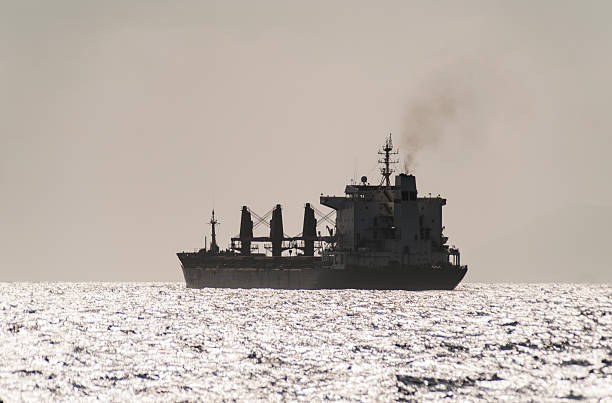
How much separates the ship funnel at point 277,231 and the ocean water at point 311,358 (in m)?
78.0

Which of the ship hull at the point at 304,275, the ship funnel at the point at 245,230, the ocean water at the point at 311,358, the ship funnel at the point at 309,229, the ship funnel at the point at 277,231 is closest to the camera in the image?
the ocean water at the point at 311,358

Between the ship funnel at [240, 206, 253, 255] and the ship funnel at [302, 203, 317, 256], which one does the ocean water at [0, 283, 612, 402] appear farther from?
the ship funnel at [240, 206, 253, 255]

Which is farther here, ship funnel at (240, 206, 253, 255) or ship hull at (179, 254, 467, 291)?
ship funnel at (240, 206, 253, 255)

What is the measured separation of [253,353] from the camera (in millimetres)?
37906

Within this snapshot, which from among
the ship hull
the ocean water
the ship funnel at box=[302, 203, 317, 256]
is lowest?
the ocean water

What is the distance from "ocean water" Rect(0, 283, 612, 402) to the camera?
28.4 m

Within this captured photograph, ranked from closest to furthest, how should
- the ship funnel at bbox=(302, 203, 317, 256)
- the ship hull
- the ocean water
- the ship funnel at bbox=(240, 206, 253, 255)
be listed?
the ocean water < the ship hull < the ship funnel at bbox=(302, 203, 317, 256) < the ship funnel at bbox=(240, 206, 253, 255)

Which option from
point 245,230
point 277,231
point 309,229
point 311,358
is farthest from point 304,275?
point 311,358

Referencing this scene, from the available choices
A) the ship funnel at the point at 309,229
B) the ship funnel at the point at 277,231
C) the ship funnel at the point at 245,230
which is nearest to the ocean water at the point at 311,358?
the ship funnel at the point at 309,229

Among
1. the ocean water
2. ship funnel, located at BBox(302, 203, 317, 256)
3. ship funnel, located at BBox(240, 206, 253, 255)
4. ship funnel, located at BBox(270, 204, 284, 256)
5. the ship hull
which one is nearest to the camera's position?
the ocean water

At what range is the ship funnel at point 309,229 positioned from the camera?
134 metres

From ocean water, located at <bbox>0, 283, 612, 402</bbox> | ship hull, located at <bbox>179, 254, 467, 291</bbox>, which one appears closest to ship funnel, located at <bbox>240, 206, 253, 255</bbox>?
ship hull, located at <bbox>179, 254, 467, 291</bbox>

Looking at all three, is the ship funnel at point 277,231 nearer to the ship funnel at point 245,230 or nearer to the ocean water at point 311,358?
the ship funnel at point 245,230

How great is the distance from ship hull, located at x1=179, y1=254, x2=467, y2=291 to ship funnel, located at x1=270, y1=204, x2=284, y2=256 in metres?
3.10
